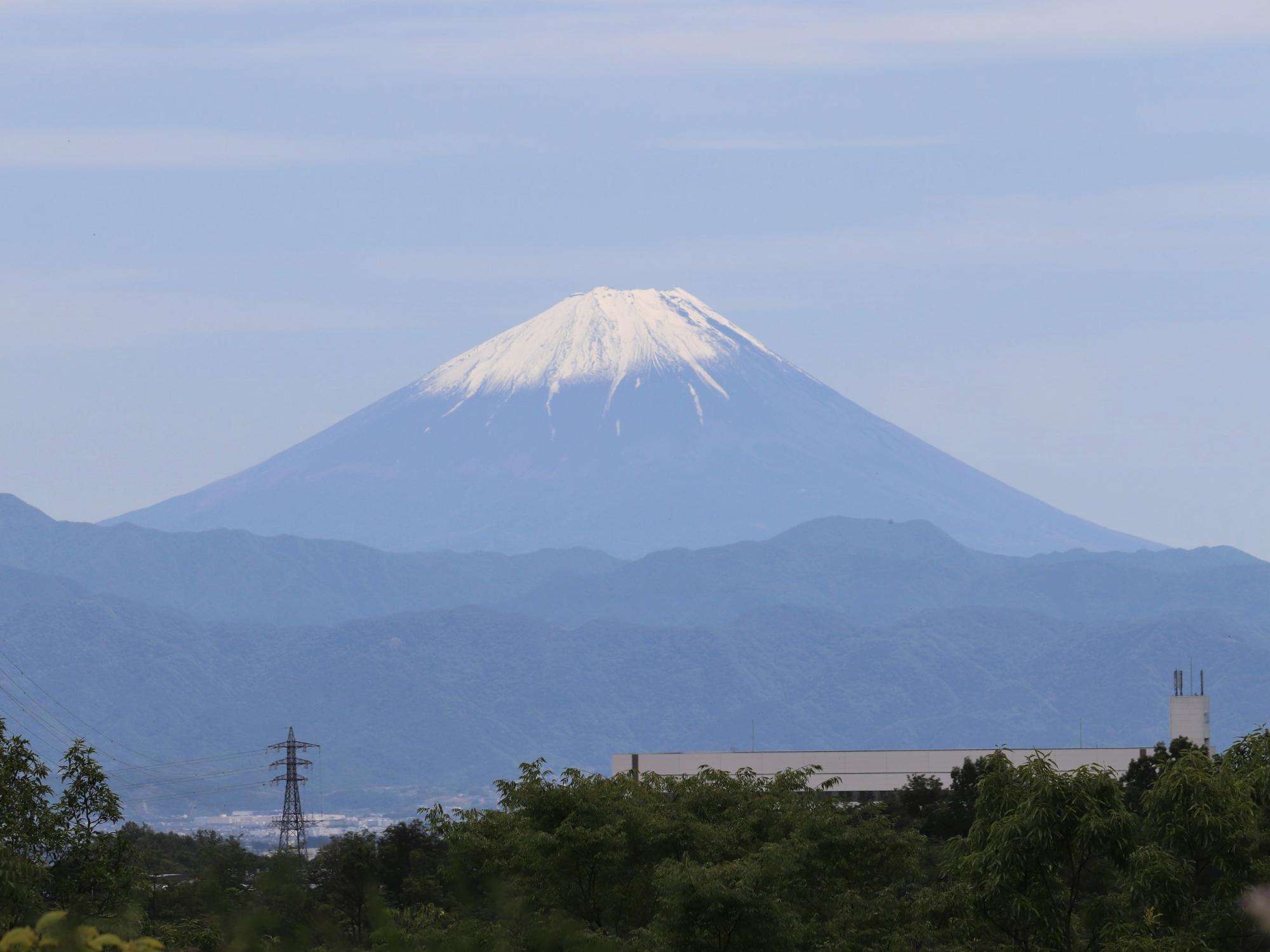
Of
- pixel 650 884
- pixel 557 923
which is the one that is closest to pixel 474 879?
pixel 650 884

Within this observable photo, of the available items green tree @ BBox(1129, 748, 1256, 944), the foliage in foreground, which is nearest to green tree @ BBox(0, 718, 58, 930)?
the foliage in foreground

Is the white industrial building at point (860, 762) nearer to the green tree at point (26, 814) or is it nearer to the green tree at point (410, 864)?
the green tree at point (410, 864)

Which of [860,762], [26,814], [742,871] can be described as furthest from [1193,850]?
[860,762]

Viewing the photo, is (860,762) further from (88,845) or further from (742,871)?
(88,845)

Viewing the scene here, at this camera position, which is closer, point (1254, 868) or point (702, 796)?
point (1254, 868)

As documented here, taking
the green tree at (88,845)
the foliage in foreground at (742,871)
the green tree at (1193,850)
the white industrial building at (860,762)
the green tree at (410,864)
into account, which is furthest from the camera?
the white industrial building at (860,762)

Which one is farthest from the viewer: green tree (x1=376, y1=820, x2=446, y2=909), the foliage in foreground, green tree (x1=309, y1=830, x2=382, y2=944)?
green tree (x1=376, y1=820, x2=446, y2=909)

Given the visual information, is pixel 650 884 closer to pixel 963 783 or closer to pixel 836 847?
pixel 836 847

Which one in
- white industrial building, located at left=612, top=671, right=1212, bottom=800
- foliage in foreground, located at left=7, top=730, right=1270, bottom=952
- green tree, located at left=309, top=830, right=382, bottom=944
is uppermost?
white industrial building, located at left=612, top=671, right=1212, bottom=800

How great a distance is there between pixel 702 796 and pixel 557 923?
60.0 ft

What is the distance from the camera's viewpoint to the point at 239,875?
47844 mm

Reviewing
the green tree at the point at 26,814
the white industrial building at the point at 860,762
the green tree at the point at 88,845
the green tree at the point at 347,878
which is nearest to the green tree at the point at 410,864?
the green tree at the point at 347,878

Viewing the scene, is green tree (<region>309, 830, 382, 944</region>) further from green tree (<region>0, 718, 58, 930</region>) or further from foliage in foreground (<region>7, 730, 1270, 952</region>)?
green tree (<region>0, 718, 58, 930</region>)

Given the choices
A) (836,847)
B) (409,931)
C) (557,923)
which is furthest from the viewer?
(836,847)
